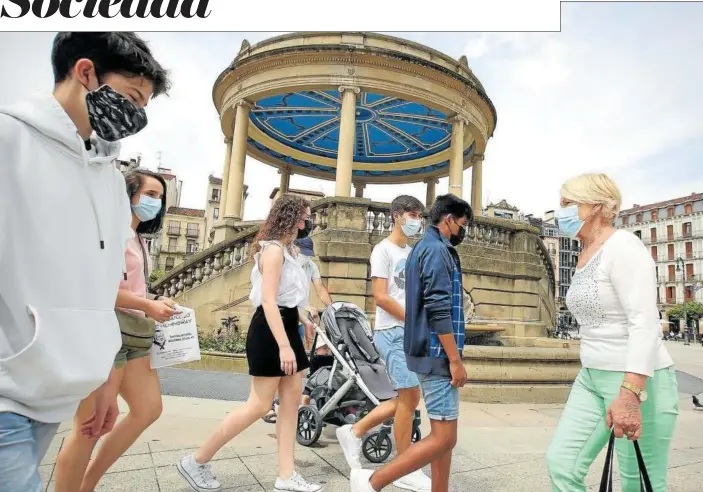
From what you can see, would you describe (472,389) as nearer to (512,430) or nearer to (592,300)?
(512,430)

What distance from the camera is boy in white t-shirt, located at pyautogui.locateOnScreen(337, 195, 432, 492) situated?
3359mm

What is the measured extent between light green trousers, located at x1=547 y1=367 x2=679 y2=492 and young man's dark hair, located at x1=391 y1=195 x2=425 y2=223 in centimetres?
194

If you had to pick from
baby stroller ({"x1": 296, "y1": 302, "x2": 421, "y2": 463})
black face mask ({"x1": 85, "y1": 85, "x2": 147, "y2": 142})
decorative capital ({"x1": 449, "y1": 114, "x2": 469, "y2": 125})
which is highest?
decorative capital ({"x1": 449, "y1": 114, "x2": 469, "y2": 125})

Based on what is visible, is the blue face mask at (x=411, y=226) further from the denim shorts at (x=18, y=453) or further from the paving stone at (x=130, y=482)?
the denim shorts at (x=18, y=453)

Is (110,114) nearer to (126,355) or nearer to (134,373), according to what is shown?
(126,355)

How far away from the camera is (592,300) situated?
7.48 feet

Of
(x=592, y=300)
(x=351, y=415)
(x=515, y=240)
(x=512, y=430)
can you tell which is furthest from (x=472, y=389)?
(x=515, y=240)

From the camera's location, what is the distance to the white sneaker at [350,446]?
10.9 ft

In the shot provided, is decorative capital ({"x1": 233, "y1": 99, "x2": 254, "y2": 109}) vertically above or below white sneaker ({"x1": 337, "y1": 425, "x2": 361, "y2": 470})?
above

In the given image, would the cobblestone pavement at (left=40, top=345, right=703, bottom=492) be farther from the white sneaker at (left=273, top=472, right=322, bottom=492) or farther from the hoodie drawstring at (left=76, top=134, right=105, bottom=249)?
the hoodie drawstring at (left=76, top=134, right=105, bottom=249)

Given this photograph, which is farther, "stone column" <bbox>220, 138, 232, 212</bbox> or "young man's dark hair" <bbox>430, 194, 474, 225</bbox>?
"stone column" <bbox>220, 138, 232, 212</bbox>

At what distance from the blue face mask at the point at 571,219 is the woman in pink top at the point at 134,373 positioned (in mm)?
2249

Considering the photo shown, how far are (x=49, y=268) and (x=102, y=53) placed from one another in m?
0.72

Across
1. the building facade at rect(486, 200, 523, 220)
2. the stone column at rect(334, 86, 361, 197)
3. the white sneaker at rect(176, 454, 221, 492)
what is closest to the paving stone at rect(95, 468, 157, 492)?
the white sneaker at rect(176, 454, 221, 492)
